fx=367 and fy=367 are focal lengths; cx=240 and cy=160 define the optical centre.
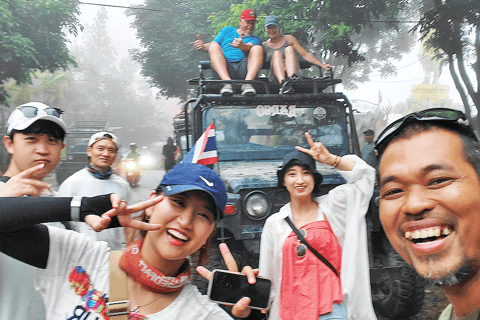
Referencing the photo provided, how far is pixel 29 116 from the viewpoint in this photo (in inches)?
67.2

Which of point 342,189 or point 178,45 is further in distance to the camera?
point 178,45

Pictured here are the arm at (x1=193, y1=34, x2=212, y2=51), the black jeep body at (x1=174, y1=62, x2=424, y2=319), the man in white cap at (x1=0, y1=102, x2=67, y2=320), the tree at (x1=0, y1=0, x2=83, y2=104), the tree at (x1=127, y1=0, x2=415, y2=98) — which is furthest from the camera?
the tree at (x1=0, y1=0, x2=83, y2=104)

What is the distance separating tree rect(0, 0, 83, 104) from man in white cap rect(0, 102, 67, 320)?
1249cm

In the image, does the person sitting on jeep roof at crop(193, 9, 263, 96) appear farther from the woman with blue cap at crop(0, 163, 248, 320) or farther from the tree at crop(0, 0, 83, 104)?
the tree at crop(0, 0, 83, 104)

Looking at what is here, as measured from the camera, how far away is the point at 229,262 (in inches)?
56.4

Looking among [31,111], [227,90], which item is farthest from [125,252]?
[227,90]

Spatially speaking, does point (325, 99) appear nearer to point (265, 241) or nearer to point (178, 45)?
point (265, 241)

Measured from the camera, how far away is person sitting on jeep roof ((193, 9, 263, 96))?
4875mm

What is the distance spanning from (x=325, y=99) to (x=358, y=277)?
277 cm

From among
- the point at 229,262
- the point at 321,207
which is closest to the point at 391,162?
the point at 229,262

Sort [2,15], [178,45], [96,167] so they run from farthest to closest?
[178,45]
[2,15]
[96,167]

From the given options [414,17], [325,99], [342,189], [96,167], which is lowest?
[342,189]

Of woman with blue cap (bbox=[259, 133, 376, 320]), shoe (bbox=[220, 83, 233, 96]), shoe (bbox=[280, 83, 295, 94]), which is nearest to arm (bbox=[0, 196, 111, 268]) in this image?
woman with blue cap (bbox=[259, 133, 376, 320])

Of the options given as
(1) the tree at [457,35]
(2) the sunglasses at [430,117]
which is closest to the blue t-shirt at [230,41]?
(2) the sunglasses at [430,117]
